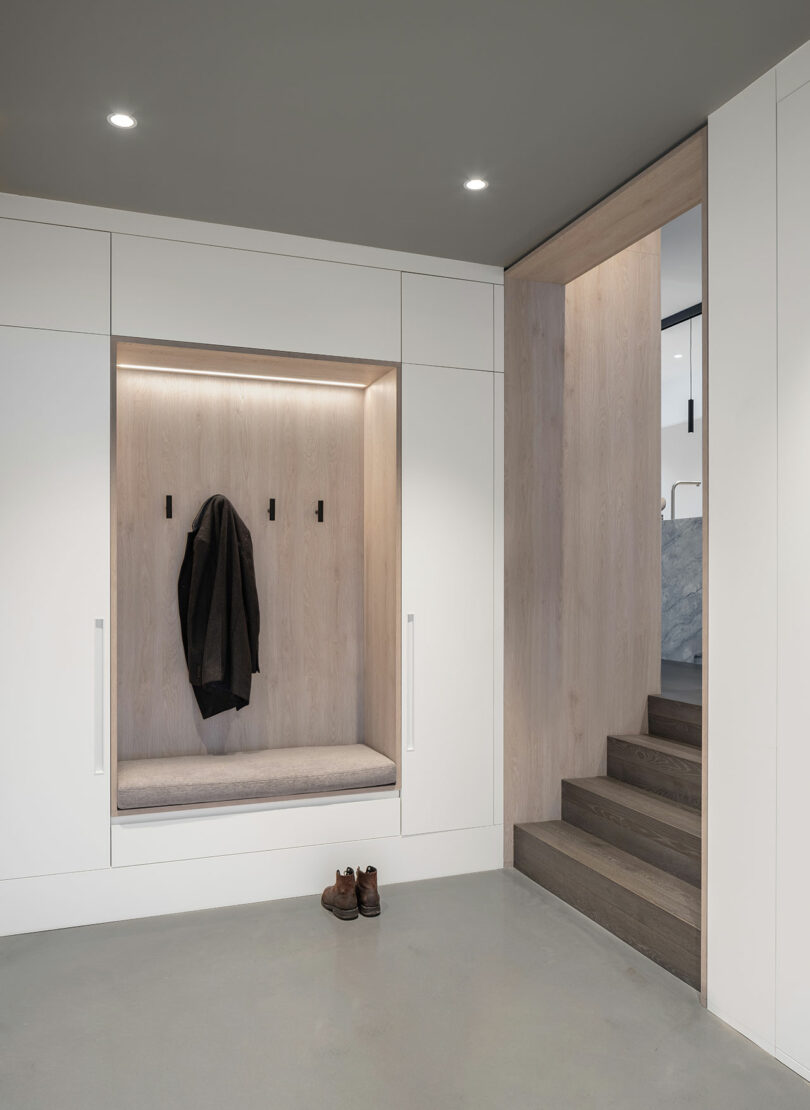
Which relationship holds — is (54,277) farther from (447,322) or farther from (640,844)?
(640,844)

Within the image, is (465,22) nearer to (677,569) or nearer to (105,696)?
(105,696)

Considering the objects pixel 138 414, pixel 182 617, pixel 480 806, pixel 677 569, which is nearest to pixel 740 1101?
pixel 480 806

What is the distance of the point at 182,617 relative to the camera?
153 inches

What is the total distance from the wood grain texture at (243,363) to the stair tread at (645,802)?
212 cm

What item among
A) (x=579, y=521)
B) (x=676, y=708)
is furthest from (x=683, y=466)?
(x=676, y=708)

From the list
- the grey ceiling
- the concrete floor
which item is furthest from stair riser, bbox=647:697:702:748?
the grey ceiling

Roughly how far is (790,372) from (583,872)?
2046mm

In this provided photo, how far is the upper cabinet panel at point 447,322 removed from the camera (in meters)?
3.83

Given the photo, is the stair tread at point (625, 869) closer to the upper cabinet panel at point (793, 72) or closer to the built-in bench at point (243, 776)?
the built-in bench at point (243, 776)

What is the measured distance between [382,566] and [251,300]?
52.1 inches

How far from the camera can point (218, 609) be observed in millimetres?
3807

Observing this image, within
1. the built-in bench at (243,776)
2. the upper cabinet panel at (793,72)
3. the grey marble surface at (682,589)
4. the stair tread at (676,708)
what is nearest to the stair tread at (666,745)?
the stair tread at (676,708)

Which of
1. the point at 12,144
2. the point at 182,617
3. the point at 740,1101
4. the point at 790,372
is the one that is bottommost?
the point at 740,1101

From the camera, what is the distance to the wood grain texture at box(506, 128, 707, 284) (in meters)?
2.88
